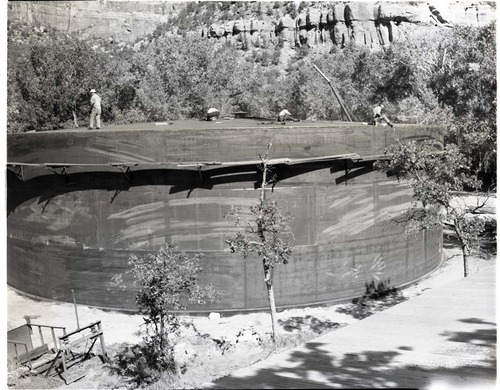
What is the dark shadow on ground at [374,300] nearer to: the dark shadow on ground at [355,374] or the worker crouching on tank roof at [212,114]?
the worker crouching on tank roof at [212,114]

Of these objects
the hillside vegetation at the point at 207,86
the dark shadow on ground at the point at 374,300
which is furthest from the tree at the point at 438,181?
the hillside vegetation at the point at 207,86

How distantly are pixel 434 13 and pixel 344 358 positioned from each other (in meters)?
88.0

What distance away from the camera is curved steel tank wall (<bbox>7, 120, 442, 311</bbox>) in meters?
14.6

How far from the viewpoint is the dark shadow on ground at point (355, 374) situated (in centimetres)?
438

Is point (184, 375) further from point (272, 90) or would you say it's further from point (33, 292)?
point (272, 90)

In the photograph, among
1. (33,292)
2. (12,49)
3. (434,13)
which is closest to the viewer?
(33,292)

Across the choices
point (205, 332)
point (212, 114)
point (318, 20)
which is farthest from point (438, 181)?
point (318, 20)

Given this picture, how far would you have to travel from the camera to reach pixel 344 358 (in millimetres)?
5105

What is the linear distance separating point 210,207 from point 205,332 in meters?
3.00

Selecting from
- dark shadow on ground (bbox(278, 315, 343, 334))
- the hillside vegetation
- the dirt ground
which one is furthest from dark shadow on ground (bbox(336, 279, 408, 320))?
the hillside vegetation

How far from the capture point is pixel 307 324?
45.4ft

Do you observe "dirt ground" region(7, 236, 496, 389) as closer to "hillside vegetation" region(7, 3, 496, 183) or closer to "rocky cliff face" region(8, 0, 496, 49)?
"hillside vegetation" region(7, 3, 496, 183)

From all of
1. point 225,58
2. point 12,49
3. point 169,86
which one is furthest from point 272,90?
point 12,49

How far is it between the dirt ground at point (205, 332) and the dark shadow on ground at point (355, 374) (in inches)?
229
